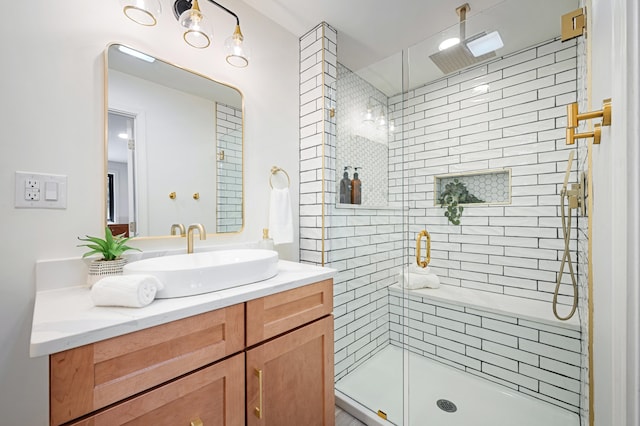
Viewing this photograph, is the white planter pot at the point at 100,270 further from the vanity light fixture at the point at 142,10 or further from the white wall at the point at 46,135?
the vanity light fixture at the point at 142,10

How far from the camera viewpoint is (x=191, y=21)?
1.22 meters

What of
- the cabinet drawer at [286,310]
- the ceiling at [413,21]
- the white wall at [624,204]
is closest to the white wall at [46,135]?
the cabinet drawer at [286,310]

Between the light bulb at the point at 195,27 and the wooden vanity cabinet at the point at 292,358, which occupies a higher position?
the light bulb at the point at 195,27

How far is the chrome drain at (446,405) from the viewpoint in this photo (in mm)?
1609

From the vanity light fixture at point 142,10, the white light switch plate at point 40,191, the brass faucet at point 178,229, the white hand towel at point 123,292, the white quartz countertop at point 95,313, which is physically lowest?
the white quartz countertop at point 95,313

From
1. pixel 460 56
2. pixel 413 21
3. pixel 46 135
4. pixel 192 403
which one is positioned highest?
pixel 413 21

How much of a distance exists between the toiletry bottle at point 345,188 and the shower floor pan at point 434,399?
130cm

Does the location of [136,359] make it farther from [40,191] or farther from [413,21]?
[413,21]

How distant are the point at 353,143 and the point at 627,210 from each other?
5.89 feet

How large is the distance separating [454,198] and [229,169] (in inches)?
69.6

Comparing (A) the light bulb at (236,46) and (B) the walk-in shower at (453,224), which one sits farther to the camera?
(B) the walk-in shower at (453,224)

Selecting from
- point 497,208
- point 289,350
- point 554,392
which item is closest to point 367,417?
point 289,350

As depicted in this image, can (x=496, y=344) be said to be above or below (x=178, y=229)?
below

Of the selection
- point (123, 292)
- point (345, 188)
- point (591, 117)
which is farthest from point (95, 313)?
point (345, 188)
